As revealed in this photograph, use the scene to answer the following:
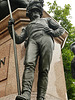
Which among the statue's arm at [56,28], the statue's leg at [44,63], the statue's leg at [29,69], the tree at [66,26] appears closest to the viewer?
the statue's leg at [29,69]

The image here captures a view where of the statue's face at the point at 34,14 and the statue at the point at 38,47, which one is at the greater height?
the statue's face at the point at 34,14

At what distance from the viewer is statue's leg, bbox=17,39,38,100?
3.42 meters

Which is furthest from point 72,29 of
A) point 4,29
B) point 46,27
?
point 46,27

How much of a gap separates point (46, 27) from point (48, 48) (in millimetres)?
581

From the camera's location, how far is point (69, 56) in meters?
12.7

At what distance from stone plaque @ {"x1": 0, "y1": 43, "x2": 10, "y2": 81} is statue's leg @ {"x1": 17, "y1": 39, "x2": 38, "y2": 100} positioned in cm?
125

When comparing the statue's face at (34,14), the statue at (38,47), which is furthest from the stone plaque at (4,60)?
the statue's face at (34,14)

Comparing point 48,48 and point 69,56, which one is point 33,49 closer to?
point 48,48

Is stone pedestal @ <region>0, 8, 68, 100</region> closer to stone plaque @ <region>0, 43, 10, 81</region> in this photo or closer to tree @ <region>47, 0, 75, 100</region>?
stone plaque @ <region>0, 43, 10, 81</region>

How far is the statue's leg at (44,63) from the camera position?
12.8 ft

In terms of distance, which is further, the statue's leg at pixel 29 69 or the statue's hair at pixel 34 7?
the statue's hair at pixel 34 7

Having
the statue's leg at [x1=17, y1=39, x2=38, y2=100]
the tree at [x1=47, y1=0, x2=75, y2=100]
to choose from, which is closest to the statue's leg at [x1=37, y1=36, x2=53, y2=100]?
the statue's leg at [x1=17, y1=39, x2=38, y2=100]

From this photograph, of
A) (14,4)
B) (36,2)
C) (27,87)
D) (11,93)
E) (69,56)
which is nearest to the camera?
(27,87)

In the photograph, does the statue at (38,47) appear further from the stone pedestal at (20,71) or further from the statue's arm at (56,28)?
the stone pedestal at (20,71)
